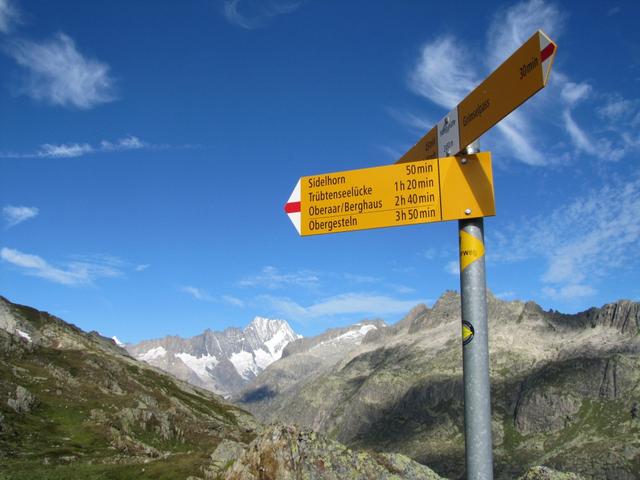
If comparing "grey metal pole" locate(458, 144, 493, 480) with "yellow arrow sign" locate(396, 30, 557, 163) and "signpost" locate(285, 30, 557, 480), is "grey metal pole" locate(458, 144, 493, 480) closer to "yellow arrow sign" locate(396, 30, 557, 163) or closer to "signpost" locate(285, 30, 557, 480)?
"signpost" locate(285, 30, 557, 480)

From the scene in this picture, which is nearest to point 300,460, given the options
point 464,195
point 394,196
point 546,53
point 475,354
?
point 475,354

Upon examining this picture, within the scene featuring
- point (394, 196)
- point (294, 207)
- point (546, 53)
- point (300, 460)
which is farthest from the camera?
point (300, 460)

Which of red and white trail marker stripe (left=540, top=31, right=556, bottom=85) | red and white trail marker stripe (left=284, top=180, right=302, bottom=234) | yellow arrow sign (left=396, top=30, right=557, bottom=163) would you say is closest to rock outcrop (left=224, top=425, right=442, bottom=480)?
red and white trail marker stripe (left=284, top=180, right=302, bottom=234)

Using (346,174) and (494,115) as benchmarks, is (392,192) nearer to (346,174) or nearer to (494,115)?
(346,174)

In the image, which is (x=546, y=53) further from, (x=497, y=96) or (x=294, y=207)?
(x=294, y=207)

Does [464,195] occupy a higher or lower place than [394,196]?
lower

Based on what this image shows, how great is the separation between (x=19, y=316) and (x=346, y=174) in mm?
152439

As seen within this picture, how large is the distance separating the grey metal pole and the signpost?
0.01 m

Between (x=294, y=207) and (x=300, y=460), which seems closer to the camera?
(x=294, y=207)

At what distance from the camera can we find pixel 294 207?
362 inches

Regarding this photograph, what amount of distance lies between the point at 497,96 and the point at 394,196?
2.02 meters

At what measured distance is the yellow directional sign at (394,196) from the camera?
26.3 ft

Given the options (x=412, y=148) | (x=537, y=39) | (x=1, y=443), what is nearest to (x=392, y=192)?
(x=412, y=148)

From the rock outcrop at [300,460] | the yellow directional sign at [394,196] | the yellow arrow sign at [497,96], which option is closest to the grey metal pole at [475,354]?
the yellow directional sign at [394,196]
